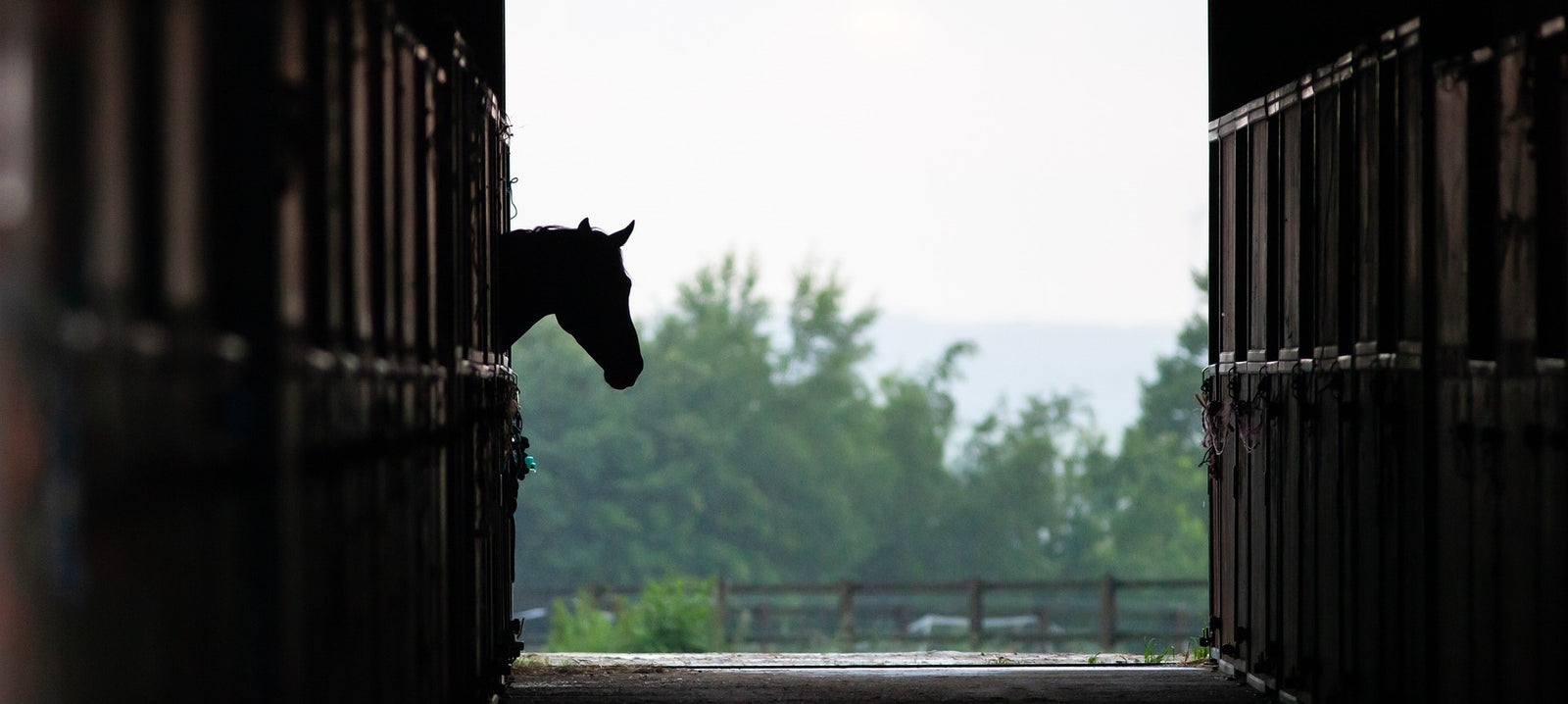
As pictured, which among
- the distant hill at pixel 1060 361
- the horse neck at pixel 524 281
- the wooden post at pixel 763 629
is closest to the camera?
the horse neck at pixel 524 281

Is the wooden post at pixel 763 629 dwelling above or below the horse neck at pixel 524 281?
below

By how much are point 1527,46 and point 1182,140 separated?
239 feet

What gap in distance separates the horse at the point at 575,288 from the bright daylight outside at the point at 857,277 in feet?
121

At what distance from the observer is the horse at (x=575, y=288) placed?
837 cm

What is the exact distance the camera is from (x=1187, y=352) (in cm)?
6147

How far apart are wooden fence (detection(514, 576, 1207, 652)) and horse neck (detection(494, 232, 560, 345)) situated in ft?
41.0

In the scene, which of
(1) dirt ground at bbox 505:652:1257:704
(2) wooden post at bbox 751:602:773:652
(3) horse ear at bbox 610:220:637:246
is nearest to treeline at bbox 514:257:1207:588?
(2) wooden post at bbox 751:602:773:652

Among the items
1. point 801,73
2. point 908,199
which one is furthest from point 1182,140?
point 801,73

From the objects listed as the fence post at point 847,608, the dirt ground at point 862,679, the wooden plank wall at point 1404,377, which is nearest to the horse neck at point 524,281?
the dirt ground at point 862,679

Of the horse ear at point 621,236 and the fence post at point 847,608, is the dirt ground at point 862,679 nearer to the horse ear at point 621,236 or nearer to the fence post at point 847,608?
the horse ear at point 621,236

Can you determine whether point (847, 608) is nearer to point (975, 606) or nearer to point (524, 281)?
point (975, 606)

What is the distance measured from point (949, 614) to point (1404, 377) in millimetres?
42778

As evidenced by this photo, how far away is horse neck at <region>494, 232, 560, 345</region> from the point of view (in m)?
8.31

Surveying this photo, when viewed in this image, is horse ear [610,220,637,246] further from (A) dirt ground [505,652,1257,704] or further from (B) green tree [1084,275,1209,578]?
(B) green tree [1084,275,1209,578]
